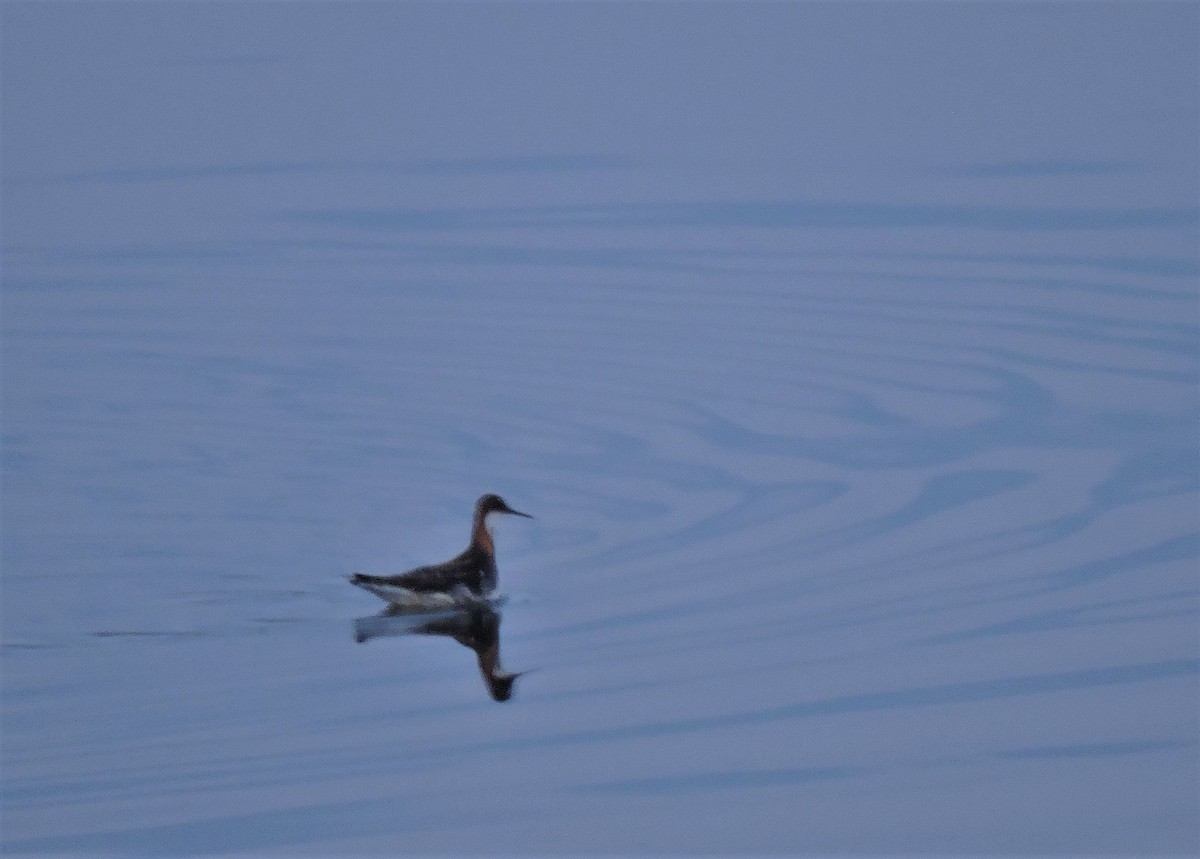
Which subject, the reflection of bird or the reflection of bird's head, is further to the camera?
the reflection of bird

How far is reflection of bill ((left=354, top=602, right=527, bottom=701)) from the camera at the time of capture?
7.40 m

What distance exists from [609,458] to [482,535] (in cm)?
137

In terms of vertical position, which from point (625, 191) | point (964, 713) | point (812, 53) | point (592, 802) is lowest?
point (592, 802)

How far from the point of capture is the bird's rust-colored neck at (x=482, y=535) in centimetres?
802

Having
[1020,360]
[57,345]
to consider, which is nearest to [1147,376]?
[1020,360]

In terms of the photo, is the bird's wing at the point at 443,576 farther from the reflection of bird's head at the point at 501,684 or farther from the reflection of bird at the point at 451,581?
the reflection of bird's head at the point at 501,684

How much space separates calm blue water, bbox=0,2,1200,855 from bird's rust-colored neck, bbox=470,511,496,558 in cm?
20

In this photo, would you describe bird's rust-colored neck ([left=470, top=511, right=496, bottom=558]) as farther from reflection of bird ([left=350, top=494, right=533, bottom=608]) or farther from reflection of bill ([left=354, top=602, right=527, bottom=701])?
reflection of bill ([left=354, top=602, right=527, bottom=701])

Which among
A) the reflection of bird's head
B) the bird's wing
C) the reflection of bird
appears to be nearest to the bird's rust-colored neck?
the reflection of bird

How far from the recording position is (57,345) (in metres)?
11.1

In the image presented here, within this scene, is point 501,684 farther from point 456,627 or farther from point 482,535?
point 482,535

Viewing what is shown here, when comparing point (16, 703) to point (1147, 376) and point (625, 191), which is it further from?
point (625, 191)

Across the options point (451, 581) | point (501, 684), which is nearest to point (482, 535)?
point (451, 581)

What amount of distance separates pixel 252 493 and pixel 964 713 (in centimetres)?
309
